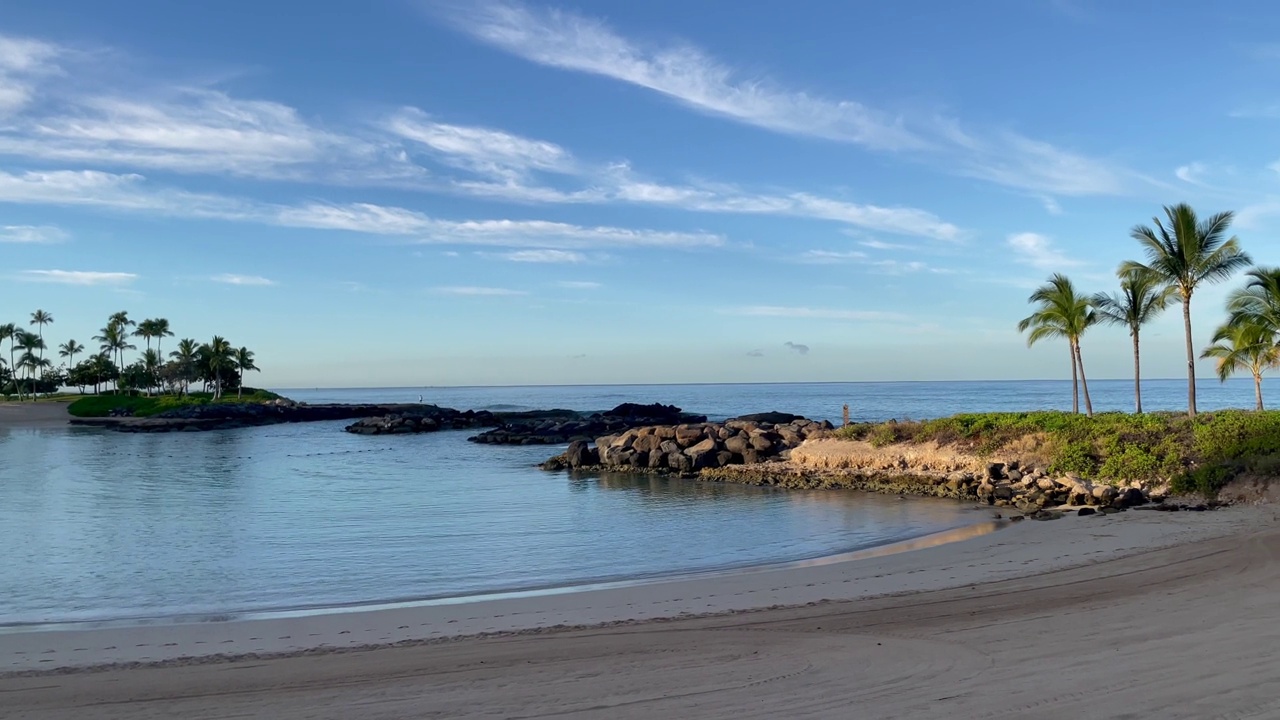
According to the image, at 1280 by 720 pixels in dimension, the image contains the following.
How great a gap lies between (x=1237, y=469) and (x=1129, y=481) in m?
2.58

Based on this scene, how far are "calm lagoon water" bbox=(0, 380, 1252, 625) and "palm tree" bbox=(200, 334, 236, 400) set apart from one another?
241ft

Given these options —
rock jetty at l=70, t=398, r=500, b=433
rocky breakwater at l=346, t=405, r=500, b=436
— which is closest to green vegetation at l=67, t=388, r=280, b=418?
rock jetty at l=70, t=398, r=500, b=433

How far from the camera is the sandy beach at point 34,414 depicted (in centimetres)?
8479

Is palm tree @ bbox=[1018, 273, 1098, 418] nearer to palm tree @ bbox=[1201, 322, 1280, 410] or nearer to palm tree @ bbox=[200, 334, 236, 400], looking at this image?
palm tree @ bbox=[1201, 322, 1280, 410]

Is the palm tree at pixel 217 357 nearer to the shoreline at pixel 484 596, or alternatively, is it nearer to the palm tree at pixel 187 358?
the palm tree at pixel 187 358

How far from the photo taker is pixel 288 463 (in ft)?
144

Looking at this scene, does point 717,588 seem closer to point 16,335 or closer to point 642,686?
point 642,686

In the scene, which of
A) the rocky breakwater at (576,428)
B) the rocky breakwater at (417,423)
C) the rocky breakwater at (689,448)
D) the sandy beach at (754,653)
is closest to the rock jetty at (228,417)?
the rocky breakwater at (417,423)

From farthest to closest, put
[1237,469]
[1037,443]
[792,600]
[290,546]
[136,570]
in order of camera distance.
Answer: [1037,443] < [1237,469] < [290,546] < [136,570] < [792,600]

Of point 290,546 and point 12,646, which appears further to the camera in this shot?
point 290,546

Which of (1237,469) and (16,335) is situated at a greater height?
(16,335)

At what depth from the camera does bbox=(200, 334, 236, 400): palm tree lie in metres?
107

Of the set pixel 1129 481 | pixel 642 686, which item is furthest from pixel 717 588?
pixel 1129 481

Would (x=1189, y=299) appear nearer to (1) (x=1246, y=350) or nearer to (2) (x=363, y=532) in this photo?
(1) (x=1246, y=350)
